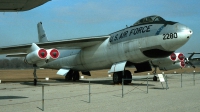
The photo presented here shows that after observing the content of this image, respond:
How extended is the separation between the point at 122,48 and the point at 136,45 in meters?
1.24

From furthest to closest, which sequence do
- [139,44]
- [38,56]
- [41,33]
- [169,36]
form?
[41,33] → [38,56] → [139,44] → [169,36]

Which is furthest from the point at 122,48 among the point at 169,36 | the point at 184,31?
the point at 184,31

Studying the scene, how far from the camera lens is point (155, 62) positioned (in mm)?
24016

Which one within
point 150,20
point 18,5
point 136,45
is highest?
point 150,20

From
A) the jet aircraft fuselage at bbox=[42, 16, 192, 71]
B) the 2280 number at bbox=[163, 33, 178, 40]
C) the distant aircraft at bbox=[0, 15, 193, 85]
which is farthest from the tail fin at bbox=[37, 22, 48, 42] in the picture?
the 2280 number at bbox=[163, 33, 178, 40]

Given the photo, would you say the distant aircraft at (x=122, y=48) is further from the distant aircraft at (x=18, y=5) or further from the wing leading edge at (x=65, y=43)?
the distant aircraft at (x=18, y=5)

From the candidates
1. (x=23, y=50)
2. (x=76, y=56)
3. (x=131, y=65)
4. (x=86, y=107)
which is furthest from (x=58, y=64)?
(x=86, y=107)

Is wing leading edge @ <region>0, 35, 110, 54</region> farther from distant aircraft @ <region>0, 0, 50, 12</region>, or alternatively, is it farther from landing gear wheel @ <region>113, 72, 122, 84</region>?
distant aircraft @ <region>0, 0, 50, 12</region>

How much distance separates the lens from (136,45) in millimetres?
16312

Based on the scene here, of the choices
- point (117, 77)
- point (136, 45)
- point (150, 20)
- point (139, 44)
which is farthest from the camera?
point (117, 77)

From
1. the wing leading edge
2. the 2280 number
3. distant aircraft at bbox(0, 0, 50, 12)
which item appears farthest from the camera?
the wing leading edge

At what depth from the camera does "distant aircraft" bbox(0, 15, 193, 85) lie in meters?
15.0

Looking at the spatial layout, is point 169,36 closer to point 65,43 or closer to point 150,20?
point 150,20

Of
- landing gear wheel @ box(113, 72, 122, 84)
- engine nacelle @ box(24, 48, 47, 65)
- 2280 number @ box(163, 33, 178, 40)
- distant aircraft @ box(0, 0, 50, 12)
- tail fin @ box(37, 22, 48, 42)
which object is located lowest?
landing gear wheel @ box(113, 72, 122, 84)
